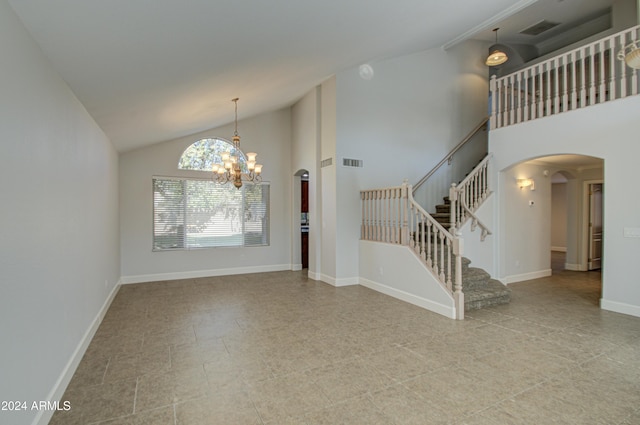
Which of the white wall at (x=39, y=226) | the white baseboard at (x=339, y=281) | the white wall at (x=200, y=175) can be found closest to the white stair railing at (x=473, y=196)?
the white baseboard at (x=339, y=281)

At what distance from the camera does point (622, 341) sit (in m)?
3.56

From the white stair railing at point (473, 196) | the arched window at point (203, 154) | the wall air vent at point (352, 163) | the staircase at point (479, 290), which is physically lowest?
the staircase at point (479, 290)

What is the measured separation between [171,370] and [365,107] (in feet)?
18.2

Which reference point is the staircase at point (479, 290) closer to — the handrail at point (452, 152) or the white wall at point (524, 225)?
the white wall at point (524, 225)

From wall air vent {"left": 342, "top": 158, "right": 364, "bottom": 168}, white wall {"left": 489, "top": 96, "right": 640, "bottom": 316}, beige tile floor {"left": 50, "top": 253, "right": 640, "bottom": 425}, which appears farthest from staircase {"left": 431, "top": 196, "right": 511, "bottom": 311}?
wall air vent {"left": 342, "top": 158, "right": 364, "bottom": 168}

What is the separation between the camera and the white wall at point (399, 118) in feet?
Answer: 20.8

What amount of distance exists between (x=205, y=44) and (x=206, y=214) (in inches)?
198

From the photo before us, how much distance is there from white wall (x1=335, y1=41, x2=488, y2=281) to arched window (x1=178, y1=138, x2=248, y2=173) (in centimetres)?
269

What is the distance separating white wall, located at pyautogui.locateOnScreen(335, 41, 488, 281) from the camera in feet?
20.8

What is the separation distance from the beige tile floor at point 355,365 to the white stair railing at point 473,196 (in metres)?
1.52

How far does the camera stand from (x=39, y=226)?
2.15 metres

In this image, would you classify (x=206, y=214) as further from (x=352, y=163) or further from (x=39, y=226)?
(x=39, y=226)

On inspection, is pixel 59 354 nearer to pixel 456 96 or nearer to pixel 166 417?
pixel 166 417

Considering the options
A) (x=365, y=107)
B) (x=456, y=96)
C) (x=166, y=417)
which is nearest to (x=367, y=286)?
(x=365, y=107)
